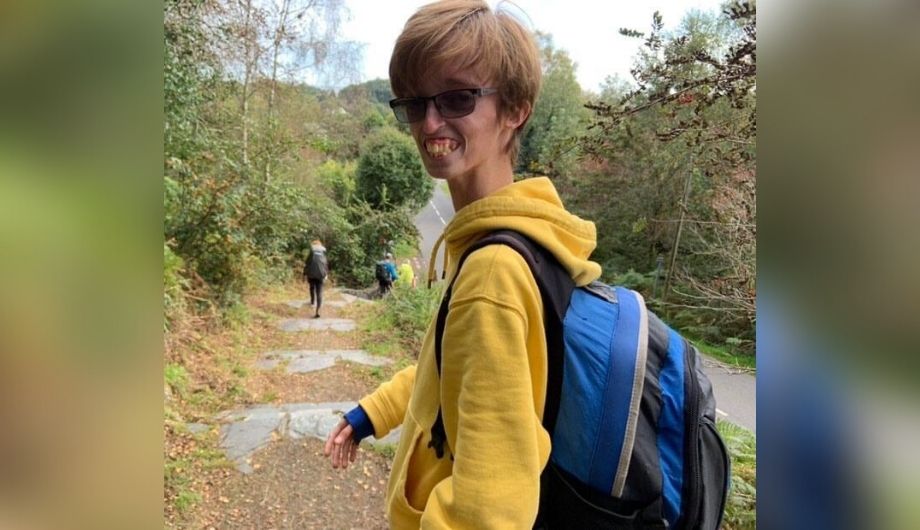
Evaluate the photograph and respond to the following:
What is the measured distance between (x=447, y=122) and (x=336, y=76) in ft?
25.3

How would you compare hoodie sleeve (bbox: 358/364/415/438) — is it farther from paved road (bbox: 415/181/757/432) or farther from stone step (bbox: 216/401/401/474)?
stone step (bbox: 216/401/401/474)

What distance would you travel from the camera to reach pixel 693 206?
118 inches

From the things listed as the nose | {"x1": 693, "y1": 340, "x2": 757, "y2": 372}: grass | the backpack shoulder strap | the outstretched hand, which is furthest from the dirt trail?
the nose

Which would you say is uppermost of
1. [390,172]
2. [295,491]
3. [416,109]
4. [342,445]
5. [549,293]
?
[390,172]

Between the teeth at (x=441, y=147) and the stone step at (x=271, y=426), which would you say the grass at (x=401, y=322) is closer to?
the stone step at (x=271, y=426)

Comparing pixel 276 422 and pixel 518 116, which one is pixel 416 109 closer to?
pixel 518 116

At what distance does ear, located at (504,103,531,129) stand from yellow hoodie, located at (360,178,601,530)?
162 mm

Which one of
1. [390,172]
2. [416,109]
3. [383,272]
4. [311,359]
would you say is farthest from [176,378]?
[390,172]

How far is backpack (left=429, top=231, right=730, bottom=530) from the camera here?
2.11ft

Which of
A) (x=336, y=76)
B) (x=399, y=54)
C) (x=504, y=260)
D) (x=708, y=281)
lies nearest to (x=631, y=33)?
(x=708, y=281)

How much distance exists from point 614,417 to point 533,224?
0.89 feet

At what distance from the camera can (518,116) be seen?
82cm
